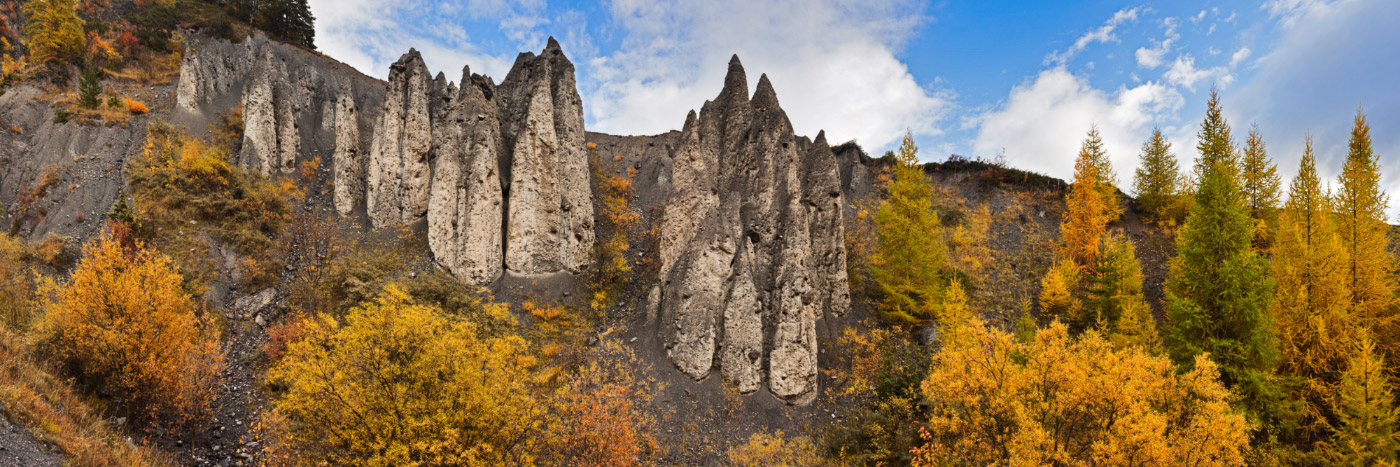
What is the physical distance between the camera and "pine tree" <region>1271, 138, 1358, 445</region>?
18.1m

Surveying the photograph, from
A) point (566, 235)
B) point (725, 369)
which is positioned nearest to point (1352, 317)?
point (725, 369)

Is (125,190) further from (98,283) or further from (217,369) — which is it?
(217,369)

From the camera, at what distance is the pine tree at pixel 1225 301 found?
1816 centimetres

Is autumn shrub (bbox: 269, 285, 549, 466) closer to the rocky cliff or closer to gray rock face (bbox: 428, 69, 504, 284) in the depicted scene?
the rocky cliff

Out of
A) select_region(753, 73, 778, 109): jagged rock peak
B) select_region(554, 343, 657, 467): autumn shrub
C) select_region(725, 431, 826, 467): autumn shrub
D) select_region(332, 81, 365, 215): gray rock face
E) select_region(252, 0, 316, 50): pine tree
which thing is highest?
select_region(252, 0, 316, 50): pine tree

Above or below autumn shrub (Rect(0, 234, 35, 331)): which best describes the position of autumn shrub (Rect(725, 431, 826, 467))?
below

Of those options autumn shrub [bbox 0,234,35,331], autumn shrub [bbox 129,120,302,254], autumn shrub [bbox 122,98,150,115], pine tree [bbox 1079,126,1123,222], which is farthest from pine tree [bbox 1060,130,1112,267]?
autumn shrub [bbox 122,98,150,115]

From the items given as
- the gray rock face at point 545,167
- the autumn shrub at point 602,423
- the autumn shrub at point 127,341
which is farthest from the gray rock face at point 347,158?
the autumn shrub at point 602,423

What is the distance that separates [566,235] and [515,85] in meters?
11.8

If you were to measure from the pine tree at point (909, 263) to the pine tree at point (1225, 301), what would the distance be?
1024 cm

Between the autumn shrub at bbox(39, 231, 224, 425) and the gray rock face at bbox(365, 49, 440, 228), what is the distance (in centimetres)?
1235

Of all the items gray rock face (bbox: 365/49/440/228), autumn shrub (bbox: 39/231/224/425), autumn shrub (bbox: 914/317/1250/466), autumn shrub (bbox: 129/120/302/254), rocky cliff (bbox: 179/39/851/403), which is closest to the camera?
autumn shrub (bbox: 914/317/1250/466)

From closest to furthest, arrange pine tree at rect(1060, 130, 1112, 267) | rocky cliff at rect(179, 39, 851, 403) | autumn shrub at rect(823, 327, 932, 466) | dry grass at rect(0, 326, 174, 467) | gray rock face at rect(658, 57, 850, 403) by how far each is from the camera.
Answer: dry grass at rect(0, 326, 174, 467) → autumn shrub at rect(823, 327, 932, 466) → gray rock face at rect(658, 57, 850, 403) → rocky cliff at rect(179, 39, 851, 403) → pine tree at rect(1060, 130, 1112, 267)

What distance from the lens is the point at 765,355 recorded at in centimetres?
2317
